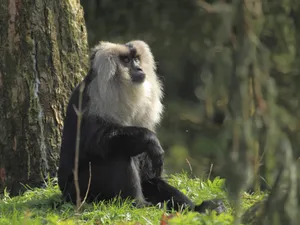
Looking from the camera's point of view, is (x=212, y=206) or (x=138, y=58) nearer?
(x=212, y=206)

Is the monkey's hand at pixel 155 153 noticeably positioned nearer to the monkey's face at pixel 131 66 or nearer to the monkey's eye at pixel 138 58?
the monkey's face at pixel 131 66

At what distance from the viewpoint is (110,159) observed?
5625 mm

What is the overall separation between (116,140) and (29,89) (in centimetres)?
124

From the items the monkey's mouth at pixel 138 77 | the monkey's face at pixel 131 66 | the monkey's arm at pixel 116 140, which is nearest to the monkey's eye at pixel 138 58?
the monkey's face at pixel 131 66

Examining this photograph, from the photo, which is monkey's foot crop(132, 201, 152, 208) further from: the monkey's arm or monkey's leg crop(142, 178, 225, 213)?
the monkey's arm

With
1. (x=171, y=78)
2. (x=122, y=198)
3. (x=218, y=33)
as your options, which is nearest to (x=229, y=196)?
(x=218, y=33)

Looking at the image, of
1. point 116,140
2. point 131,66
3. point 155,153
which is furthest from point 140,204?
point 131,66

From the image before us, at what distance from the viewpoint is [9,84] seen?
6.54 meters

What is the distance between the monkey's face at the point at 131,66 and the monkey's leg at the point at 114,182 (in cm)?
71

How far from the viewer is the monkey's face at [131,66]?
6.04 metres

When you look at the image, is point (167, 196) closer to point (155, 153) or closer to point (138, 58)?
point (155, 153)

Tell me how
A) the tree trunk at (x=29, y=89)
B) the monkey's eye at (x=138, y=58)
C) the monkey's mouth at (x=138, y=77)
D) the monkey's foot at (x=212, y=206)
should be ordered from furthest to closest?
the tree trunk at (x=29, y=89) → the monkey's eye at (x=138, y=58) → the monkey's mouth at (x=138, y=77) → the monkey's foot at (x=212, y=206)

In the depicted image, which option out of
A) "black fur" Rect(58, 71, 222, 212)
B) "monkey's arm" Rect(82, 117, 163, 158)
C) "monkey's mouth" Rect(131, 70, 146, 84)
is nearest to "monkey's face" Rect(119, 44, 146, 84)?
"monkey's mouth" Rect(131, 70, 146, 84)

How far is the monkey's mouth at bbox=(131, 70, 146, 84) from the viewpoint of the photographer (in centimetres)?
602
